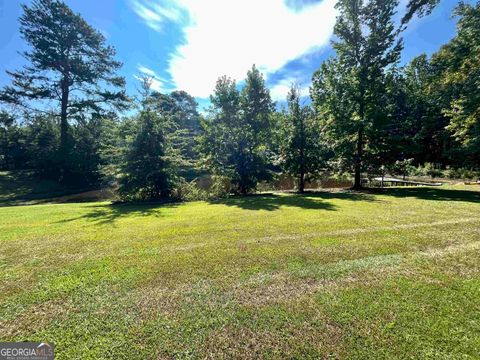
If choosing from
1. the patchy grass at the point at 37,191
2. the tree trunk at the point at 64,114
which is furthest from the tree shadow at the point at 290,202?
the tree trunk at the point at 64,114

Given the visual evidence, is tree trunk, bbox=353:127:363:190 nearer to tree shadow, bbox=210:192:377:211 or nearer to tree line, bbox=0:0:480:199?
tree line, bbox=0:0:480:199

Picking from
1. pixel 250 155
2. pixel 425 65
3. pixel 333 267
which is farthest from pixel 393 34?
pixel 425 65

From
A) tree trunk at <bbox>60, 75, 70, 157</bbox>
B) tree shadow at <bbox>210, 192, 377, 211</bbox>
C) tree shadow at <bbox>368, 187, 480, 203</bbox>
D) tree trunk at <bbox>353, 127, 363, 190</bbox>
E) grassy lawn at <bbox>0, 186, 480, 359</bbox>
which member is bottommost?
grassy lawn at <bbox>0, 186, 480, 359</bbox>

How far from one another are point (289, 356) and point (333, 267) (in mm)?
2322

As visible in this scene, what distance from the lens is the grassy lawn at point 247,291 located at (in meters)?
2.57

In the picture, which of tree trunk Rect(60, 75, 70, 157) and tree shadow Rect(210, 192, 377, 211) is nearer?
tree shadow Rect(210, 192, 377, 211)

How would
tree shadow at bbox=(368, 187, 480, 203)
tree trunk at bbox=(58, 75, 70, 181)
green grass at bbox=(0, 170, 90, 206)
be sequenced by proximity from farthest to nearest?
1. tree trunk at bbox=(58, 75, 70, 181)
2. green grass at bbox=(0, 170, 90, 206)
3. tree shadow at bbox=(368, 187, 480, 203)

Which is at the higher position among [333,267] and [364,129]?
[364,129]

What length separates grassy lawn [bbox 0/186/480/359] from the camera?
8.42 ft

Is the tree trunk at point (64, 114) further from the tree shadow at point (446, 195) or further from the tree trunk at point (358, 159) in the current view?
the tree shadow at point (446, 195)

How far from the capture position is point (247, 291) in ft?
11.8

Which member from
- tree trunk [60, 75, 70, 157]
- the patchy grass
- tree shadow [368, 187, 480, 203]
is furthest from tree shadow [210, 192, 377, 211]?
tree trunk [60, 75, 70, 157]

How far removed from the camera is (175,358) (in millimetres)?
2385

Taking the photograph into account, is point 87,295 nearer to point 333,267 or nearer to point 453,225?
point 333,267
